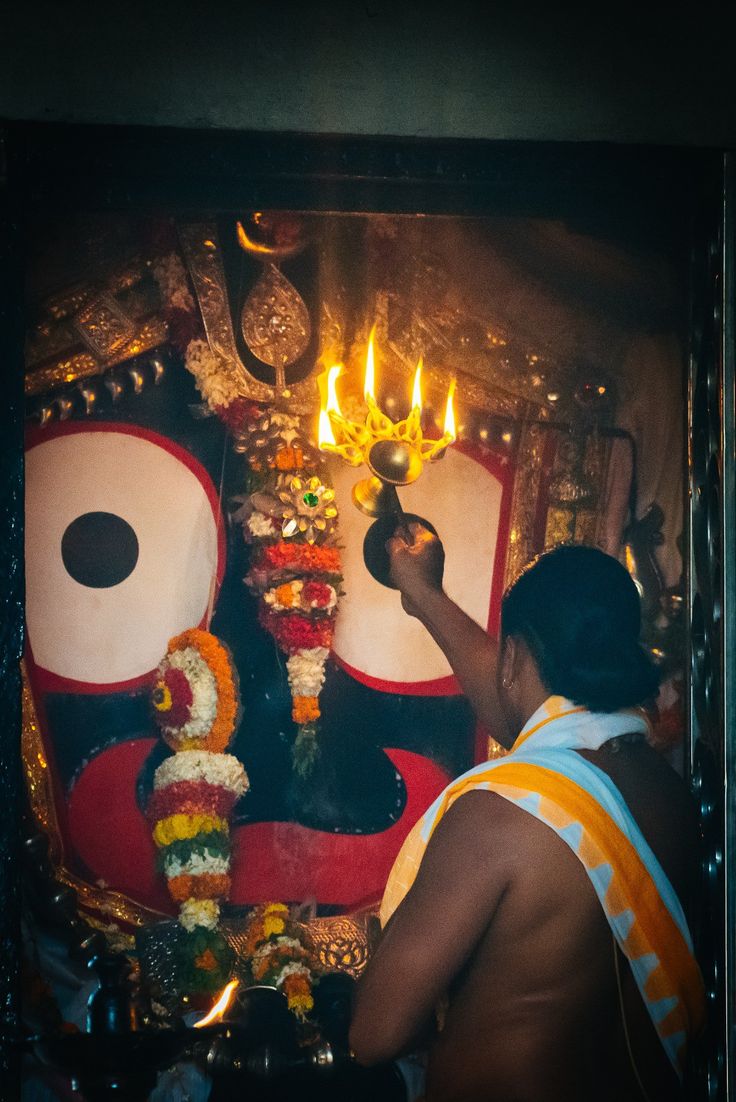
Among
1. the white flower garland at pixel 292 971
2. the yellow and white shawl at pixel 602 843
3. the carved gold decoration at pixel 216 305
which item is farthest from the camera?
the carved gold decoration at pixel 216 305

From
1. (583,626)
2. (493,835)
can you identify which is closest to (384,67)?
(583,626)

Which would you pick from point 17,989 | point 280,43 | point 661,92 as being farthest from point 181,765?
point 661,92

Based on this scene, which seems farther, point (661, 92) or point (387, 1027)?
point (661, 92)

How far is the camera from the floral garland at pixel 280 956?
3328 mm

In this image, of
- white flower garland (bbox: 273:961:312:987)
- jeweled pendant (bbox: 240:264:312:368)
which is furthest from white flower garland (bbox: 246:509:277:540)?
white flower garland (bbox: 273:961:312:987)

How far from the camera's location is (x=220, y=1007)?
333cm

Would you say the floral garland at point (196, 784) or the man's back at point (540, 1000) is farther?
the floral garland at point (196, 784)

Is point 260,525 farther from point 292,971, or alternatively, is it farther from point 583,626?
point 292,971

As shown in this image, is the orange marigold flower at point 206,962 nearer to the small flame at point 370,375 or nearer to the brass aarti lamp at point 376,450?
the brass aarti lamp at point 376,450

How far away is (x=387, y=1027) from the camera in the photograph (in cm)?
324

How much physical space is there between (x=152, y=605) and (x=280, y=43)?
1.94 metres

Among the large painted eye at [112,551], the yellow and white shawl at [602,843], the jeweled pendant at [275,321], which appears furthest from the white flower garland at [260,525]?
the yellow and white shawl at [602,843]

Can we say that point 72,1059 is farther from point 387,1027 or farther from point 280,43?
point 280,43

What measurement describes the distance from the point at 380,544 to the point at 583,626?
2.44 ft
